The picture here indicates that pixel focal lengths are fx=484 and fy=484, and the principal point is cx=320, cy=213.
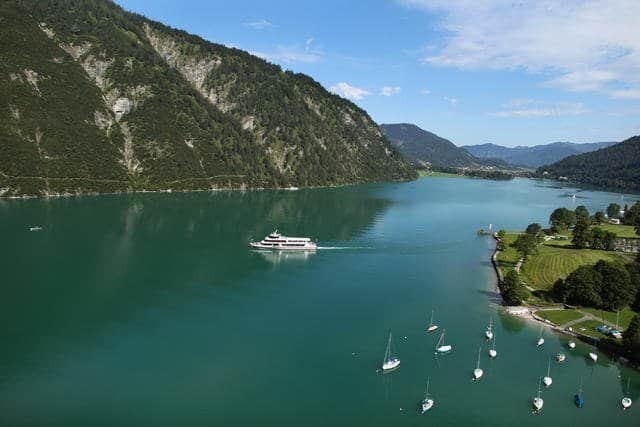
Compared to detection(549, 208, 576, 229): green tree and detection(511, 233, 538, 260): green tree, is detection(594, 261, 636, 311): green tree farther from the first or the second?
detection(549, 208, 576, 229): green tree

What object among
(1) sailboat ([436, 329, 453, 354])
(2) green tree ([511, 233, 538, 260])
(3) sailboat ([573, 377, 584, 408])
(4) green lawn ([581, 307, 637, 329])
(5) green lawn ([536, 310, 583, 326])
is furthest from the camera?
(2) green tree ([511, 233, 538, 260])

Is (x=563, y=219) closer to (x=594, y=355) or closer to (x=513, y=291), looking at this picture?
(x=513, y=291)

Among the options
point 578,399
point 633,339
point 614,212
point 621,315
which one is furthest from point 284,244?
point 614,212

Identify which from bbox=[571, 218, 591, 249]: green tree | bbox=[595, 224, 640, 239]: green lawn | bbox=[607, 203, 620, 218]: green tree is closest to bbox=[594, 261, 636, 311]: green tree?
bbox=[571, 218, 591, 249]: green tree

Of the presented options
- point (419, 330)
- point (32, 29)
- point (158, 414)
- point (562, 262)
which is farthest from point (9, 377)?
point (32, 29)

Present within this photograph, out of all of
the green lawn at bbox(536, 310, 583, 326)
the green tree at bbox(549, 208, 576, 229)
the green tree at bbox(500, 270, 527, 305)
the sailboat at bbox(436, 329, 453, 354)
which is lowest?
the sailboat at bbox(436, 329, 453, 354)

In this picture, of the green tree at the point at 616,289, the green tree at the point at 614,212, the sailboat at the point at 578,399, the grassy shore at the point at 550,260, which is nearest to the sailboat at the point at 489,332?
the sailboat at the point at 578,399
